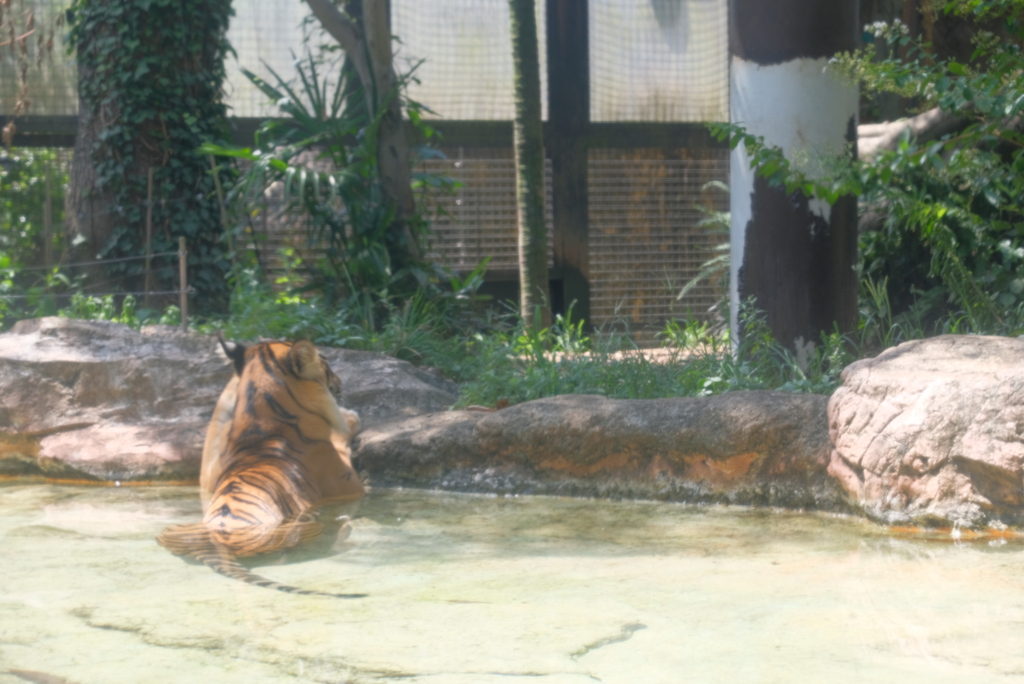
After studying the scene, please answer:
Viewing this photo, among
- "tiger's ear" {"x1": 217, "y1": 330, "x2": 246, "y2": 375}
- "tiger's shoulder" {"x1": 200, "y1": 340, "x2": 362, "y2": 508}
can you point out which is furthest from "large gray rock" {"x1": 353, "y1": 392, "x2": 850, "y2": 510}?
"tiger's ear" {"x1": 217, "y1": 330, "x2": 246, "y2": 375}

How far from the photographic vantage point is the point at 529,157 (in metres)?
6.91

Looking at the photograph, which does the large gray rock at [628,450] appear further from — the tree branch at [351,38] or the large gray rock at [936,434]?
the tree branch at [351,38]

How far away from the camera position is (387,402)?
17.6ft

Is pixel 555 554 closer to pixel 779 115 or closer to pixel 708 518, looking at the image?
pixel 708 518

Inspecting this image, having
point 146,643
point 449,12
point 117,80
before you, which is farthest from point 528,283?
point 146,643

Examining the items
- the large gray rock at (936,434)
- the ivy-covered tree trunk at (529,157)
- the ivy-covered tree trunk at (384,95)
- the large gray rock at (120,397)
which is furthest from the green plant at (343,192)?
the large gray rock at (936,434)

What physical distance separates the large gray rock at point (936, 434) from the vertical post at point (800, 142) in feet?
4.72

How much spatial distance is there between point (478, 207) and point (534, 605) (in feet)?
20.3

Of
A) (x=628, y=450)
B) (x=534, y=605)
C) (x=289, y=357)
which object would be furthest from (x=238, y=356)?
(x=534, y=605)

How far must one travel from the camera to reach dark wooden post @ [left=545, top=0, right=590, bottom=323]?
834 centimetres

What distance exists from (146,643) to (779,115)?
4290 mm

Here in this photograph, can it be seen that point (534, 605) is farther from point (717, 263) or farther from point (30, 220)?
point (30, 220)

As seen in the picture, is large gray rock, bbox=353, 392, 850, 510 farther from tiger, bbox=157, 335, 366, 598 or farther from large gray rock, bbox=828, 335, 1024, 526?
tiger, bbox=157, 335, 366, 598

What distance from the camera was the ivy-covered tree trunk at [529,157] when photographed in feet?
22.3
